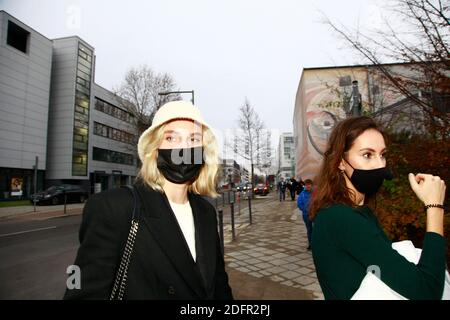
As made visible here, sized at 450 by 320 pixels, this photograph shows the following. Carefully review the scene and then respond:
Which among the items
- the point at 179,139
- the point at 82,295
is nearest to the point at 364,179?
the point at 179,139

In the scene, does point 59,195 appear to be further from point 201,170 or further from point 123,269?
point 123,269

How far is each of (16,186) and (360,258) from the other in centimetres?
3259

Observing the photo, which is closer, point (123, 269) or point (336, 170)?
point (123, 269)

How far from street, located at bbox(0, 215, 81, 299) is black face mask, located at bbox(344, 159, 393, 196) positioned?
4.54 metres

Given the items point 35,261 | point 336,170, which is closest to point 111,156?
point 35,261

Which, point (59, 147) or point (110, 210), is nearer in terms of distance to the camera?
point (110, 210)

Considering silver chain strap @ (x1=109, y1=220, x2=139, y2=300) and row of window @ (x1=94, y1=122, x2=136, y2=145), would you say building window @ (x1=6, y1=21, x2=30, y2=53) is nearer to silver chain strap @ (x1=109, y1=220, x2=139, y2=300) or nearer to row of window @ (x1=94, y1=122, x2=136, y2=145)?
row of window @ (x1=94, y1=122, x2=136, y2=145)

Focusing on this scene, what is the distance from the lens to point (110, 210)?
127 centimetres

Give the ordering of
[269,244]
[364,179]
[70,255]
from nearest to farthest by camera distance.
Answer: [364,179] → [70,255] → [269,244]

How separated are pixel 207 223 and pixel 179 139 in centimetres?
60

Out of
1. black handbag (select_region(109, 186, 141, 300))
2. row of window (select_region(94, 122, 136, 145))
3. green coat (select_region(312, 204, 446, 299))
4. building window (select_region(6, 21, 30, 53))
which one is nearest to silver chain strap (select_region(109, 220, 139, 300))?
black handbag (select_region(109, 186, 141, 300))

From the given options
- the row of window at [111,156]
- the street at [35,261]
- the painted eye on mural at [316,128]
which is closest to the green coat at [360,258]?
the street at [35,261]

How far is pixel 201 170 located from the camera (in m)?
2.02
